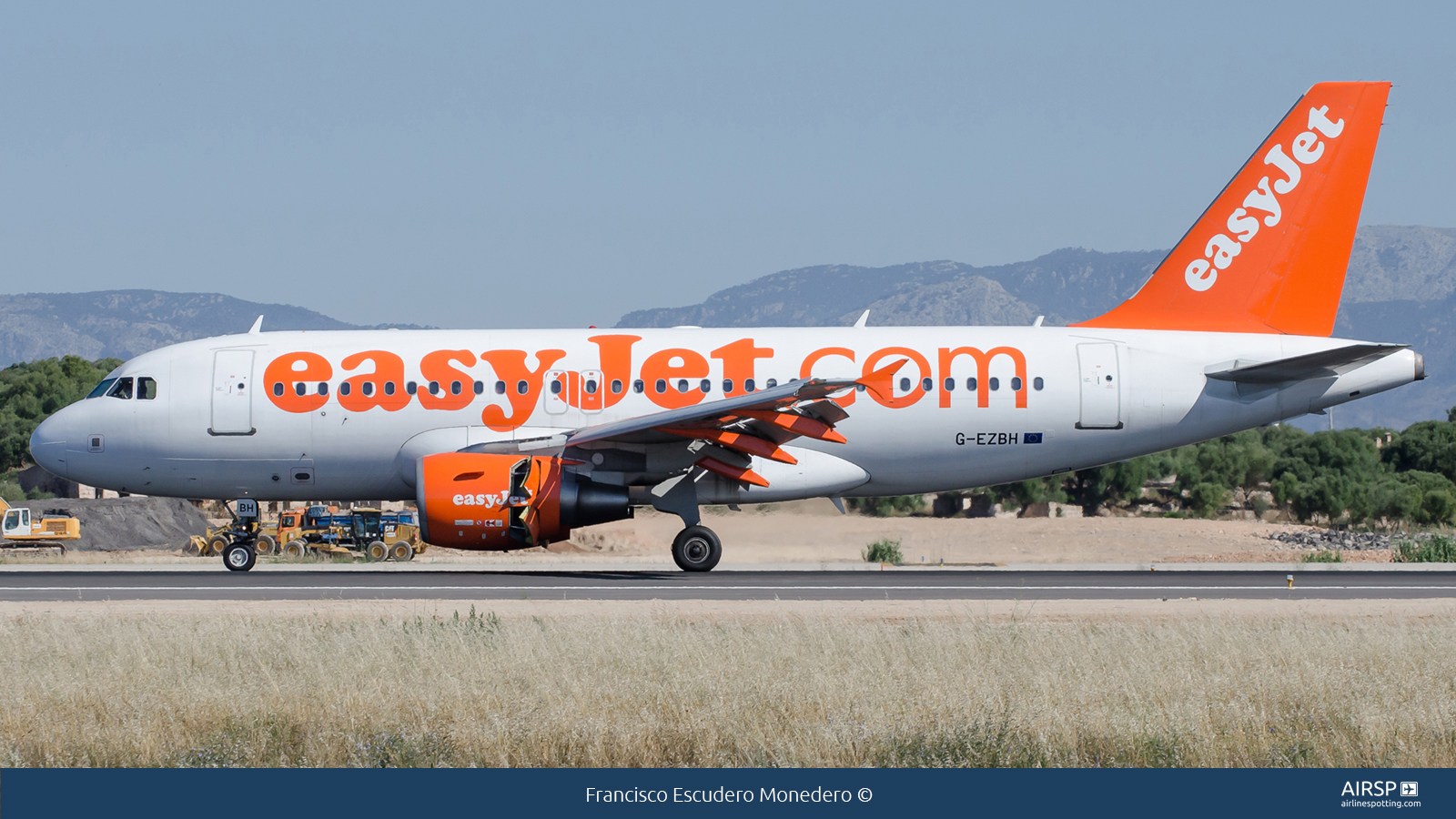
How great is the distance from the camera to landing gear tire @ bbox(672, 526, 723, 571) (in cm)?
2355

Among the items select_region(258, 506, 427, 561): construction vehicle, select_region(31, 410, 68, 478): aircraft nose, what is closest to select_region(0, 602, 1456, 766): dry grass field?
select_region(31, 410, 68, 478): aircraft nose

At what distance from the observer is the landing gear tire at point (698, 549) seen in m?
23.5

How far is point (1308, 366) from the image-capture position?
23.4 meters

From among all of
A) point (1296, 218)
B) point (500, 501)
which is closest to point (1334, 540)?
point (1296, 218)

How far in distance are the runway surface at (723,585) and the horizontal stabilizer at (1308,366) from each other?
3345 millimetres

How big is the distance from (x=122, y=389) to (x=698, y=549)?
35.4ft

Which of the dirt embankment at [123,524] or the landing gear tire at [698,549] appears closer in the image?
the landing gear tire at [698,549]

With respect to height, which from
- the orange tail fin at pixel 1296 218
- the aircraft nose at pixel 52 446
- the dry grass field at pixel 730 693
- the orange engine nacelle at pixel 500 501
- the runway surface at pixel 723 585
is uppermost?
the orange tail fin at pixel 1296 218

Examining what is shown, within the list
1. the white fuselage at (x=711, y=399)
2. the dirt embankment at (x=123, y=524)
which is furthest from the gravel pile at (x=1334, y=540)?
the dirt embankment at (x=123, y=524)

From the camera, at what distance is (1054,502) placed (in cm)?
6388

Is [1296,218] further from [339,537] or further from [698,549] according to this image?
[339,537]

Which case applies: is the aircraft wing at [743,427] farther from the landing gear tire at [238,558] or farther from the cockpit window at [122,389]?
the cockpit window at [122,389]

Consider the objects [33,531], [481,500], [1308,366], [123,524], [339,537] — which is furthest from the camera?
[123,524]

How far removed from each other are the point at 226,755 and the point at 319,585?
12.1m
